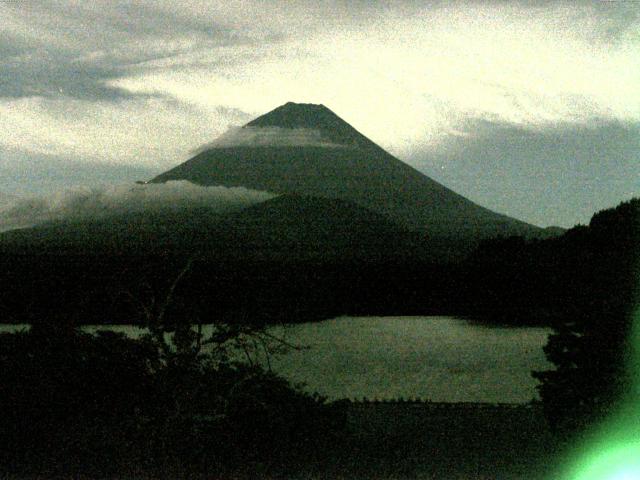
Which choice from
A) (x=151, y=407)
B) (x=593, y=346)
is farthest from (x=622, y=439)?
(x=151, y=407)

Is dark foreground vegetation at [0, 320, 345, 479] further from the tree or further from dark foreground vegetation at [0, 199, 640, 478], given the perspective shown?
the tree

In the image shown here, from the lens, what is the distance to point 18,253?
13172 mm

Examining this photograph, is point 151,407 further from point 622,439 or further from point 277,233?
point 277,233

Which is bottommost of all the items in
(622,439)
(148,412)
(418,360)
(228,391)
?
(418,360)

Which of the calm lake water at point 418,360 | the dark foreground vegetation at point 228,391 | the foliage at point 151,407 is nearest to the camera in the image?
the dark foreground vegetation at point 228,391

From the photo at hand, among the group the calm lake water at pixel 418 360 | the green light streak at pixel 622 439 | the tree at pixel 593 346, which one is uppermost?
the tree at pixel 593 346

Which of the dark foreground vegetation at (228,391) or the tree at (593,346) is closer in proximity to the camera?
the tree at (593,346)

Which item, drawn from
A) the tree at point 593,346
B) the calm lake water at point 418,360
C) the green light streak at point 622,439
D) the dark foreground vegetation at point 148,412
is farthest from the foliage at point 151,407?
the green light streak at point 622,439

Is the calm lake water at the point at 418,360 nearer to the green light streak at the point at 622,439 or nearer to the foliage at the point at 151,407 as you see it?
the foliage at the point at 151,407

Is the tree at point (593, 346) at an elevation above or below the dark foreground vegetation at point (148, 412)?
above

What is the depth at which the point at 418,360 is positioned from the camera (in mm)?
15922

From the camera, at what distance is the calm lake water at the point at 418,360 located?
40.5ft

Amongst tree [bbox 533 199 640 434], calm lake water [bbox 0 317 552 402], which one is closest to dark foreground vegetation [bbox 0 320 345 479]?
calm lake water [bbox 0 317 552 402]

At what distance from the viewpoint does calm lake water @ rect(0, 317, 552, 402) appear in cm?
1235
